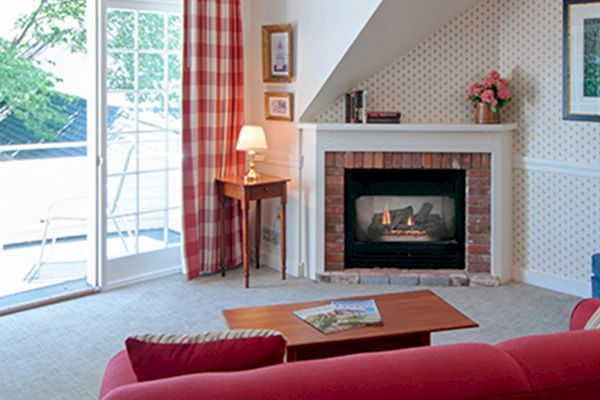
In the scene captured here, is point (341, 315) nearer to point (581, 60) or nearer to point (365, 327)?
point (365, 327)

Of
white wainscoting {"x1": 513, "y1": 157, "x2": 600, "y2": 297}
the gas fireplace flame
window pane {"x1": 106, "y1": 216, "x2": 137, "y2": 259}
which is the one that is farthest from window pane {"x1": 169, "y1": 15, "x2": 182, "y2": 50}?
white wainscoting {"x1": 513, "y1": 157, "x2": 600, "y2": 297}

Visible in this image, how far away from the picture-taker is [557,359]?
1.54m

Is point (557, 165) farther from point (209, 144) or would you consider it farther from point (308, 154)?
point (209, 144)

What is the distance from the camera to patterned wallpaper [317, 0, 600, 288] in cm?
485

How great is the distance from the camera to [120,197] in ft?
16.5

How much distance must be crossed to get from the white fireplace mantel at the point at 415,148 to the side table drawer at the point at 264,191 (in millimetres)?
256

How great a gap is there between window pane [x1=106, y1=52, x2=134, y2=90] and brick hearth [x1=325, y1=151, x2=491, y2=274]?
151 centimetres

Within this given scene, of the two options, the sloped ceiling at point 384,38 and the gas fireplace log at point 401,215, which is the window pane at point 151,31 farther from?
the gas fireplace log at point 401,215

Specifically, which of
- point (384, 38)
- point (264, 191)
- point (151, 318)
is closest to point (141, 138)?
point (264, 191)

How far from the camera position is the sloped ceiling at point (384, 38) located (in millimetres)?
4789

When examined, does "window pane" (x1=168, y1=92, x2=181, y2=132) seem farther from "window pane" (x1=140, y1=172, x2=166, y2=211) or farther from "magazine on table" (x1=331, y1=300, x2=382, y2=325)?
"magazine on table" (x1=331, y1=300, x2=382, y2=325)

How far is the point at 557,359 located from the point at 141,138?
3998 millimetres

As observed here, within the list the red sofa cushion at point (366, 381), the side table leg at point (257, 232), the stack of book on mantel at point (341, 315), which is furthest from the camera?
the side table leg at point (257, 232)

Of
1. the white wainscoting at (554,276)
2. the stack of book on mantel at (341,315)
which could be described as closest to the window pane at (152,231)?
the stack of book on mantel at (341,315)
